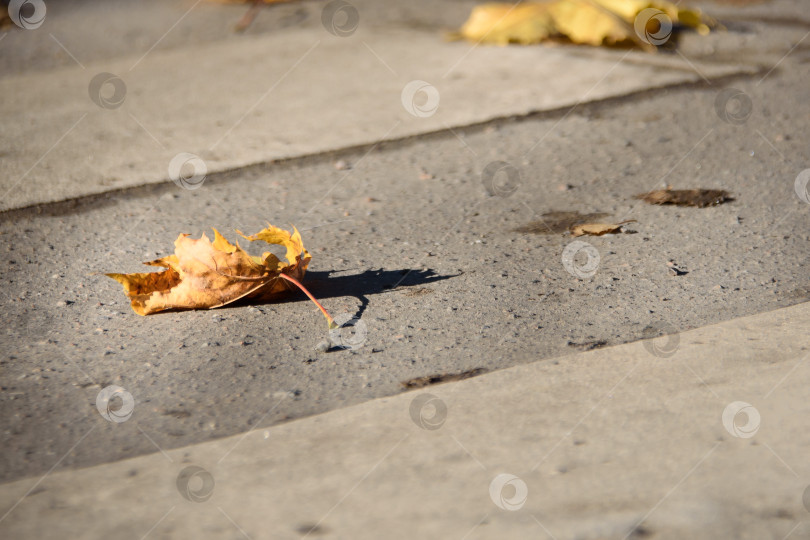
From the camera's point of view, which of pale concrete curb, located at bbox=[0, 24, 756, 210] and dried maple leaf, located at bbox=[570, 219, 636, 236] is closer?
dried maple leaf, located at bbox=[570, 219, 636, 236]

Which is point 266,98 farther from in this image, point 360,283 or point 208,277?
point 208,277

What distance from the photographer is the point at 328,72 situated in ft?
18.4

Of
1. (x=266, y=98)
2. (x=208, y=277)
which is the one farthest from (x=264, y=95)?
(x=208, y=277)

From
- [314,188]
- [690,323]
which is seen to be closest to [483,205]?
[314,188]

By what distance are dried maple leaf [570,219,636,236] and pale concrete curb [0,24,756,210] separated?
4.72 ft

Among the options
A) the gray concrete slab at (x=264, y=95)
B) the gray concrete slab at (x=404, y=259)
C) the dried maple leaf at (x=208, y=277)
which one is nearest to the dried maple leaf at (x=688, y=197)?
the gray concrete slab at (x=404, y=259)

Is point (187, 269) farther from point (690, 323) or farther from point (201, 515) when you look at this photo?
point (690, 323)

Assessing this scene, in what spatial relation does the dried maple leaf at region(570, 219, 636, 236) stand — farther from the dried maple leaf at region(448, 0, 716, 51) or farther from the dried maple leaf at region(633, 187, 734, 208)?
the dried maple leaf at region(448, 0, 716, 51)

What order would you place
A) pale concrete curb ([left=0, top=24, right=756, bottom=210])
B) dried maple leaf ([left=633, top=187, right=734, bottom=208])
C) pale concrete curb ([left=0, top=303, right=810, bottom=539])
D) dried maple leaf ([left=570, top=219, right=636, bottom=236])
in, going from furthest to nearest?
pale concrete curb ([left=0, top=24, right=756, bottom=210])
dried maple leaf ([left=633, top=187, right=734, bottom=208])
dried maple leaf ([left=570, top=219, right=636, bottom=236])
pale concrete curb ([left=0, top=303, right=810, bottom=539])

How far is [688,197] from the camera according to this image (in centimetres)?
363

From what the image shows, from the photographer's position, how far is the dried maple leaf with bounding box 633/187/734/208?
140 inches

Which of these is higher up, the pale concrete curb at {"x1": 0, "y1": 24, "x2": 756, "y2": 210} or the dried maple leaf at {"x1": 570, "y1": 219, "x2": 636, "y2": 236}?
the pale concrete curb at {"x1": 0, "y1": 24, "x2": 756, "y2": 210}

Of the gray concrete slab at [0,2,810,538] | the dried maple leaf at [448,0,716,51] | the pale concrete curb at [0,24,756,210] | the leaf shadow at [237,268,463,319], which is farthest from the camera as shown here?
the dried maple leaf at [448,0,716,51]

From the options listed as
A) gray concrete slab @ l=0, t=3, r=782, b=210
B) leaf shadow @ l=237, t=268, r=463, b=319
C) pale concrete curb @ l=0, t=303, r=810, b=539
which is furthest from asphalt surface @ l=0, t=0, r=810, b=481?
gray concrete slab @ l=0, t=3, r=782, b=210
